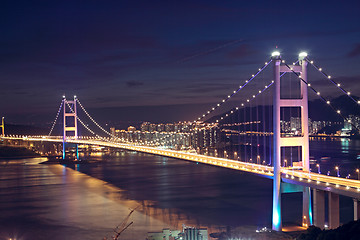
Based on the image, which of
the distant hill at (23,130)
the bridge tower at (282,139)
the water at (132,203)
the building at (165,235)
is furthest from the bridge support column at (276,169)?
the distant hill at (23,130)

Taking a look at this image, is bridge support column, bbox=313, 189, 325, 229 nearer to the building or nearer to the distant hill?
the building

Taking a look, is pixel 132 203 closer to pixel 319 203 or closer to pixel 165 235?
pixel 165 235

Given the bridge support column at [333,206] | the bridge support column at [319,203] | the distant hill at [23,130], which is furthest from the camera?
the distant hill at [23,130]

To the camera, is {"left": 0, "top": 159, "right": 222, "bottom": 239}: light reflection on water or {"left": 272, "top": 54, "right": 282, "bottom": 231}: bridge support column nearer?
{"left": 272, "top": 54, "right": 282, "bottom": 231}: bridge support column

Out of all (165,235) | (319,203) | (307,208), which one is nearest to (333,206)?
(319,203)

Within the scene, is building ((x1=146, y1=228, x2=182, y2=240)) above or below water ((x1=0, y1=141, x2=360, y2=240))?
above

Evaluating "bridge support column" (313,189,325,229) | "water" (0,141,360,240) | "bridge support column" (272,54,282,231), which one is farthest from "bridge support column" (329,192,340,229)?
"water" (0,141,360,240)

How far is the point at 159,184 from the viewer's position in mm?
18203

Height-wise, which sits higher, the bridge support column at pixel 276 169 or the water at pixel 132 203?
the bridge support column at pixel 276 169

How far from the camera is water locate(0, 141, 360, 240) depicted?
10.7 meters

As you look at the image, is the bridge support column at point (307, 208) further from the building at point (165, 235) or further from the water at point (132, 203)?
the building at point (165, 235)

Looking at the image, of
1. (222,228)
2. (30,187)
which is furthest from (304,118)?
(30,187)

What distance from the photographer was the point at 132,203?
1377cm

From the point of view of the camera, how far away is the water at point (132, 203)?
10711mm
